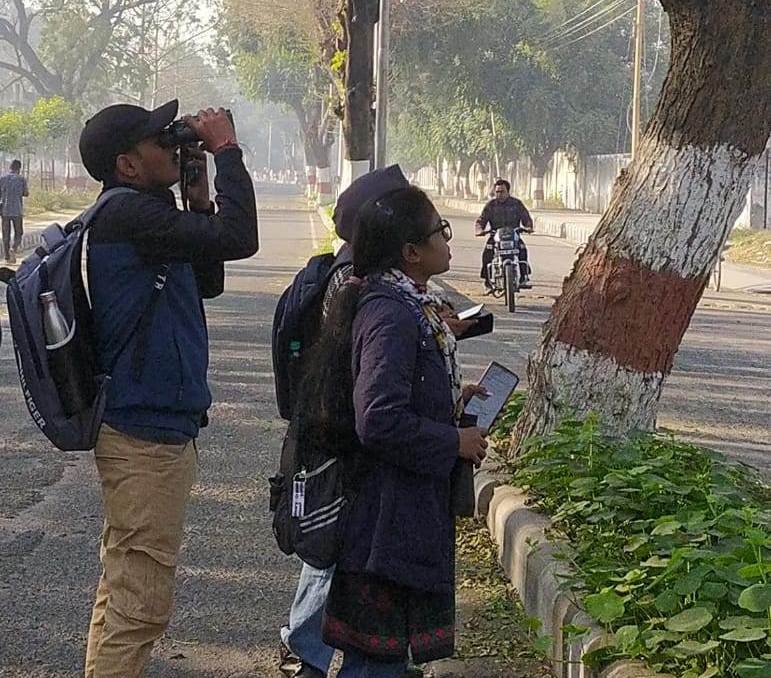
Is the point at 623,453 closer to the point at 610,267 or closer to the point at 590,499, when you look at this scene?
the point at 590,499

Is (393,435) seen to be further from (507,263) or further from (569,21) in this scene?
(569,21)

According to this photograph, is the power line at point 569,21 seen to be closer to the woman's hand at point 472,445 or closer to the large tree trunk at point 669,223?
the large tree trunk at point 669,223

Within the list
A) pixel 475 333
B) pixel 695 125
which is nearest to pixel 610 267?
pixel 695 125

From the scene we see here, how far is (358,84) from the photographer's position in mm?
20453

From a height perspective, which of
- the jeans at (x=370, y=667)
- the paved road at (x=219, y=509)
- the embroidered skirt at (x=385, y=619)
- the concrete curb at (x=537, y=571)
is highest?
the embroidered skirt at (x=385, y=619)

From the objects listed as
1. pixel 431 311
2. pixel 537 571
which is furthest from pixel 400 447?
pixel 537 571

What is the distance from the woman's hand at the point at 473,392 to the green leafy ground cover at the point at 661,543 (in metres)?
0.64

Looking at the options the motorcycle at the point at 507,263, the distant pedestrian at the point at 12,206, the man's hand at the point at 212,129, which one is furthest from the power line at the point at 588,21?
the man's hand at the point at 212,129

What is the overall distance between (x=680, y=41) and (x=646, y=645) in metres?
3.14

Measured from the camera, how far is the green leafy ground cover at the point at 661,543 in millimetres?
3213

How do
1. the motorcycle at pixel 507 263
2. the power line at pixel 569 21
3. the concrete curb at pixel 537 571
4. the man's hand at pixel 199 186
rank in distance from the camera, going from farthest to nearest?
the power line at pixel 569 21 < the motorcycle at pixel 507 263 < the concrete curb at pixel 537 571 < the man's hand at pixel 199 186

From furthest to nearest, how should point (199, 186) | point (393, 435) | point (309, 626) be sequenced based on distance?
1. point (309, 626)
2. point (199, 186)
3. point (393, 435)

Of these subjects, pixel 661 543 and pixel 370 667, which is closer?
pixel 370 667

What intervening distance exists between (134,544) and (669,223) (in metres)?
3.13
